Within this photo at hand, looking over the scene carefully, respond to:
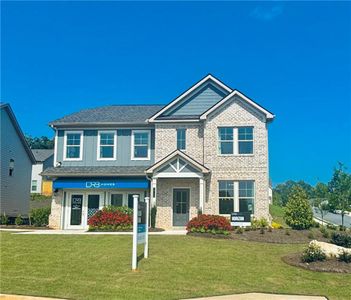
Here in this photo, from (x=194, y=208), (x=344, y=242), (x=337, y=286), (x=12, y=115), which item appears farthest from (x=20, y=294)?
(x=12, y=115)

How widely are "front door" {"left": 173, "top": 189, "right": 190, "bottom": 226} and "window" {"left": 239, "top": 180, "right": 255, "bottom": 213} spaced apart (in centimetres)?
341

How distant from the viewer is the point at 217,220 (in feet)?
63.7

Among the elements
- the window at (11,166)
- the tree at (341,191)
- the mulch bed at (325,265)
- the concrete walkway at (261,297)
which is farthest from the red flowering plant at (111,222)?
the tree at (341,191)

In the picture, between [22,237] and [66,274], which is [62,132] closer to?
[22,237]

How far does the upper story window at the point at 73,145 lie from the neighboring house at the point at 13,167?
23.4 ft

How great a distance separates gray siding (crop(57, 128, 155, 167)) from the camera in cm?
2627

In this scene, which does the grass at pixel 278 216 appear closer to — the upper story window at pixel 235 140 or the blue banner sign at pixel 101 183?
the upper story window at pixel 235 140

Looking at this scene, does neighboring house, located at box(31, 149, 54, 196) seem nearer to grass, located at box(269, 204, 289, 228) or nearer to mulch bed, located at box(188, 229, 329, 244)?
grass, located at box(269, 204, 289, 228)

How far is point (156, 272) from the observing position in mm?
10820

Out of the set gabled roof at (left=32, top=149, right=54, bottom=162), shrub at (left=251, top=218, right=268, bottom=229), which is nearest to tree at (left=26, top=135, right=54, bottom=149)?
gabled roof at (left=32, top=149, right=54, bottom=162)

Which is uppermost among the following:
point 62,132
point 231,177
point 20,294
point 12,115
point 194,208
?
point 12,115

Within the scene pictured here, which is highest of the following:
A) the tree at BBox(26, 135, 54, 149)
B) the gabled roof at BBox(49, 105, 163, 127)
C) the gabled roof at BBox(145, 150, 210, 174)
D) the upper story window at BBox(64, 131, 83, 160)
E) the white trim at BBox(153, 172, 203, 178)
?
the tree at BBox(26, 135, 54, 149)

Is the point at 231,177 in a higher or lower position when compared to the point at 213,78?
lower

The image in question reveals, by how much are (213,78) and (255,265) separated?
54.9ft
